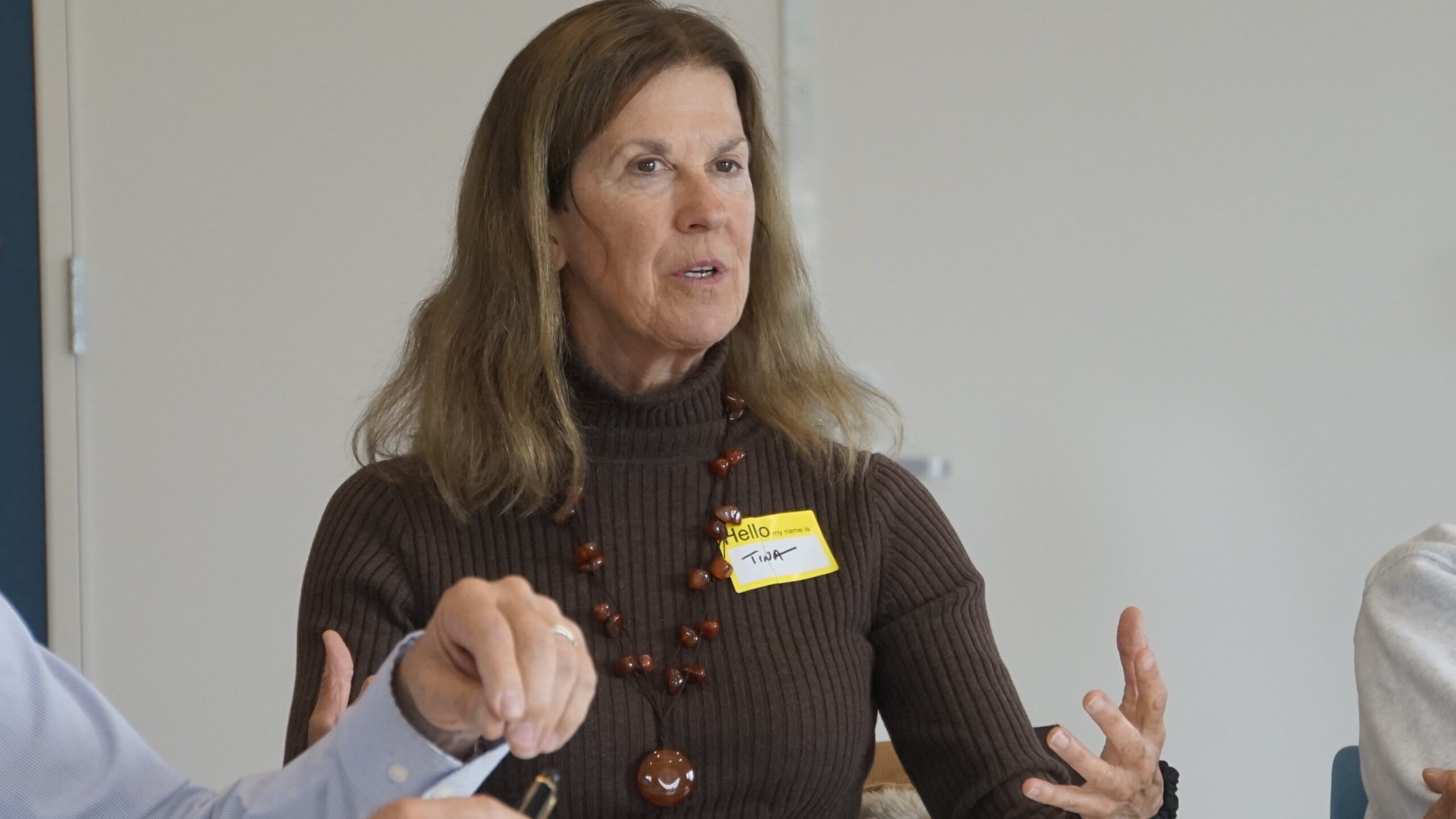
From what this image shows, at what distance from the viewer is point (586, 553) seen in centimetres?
161

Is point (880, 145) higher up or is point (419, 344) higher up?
point (880, 145)

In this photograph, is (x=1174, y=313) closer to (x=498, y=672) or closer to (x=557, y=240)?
(x=557, y=240)

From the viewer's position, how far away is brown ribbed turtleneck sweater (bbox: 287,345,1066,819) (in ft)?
5.03

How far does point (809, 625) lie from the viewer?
5.36 feet

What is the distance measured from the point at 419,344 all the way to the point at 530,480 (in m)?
0.31

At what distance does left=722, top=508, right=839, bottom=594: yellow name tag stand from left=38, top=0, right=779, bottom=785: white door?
1595 mm

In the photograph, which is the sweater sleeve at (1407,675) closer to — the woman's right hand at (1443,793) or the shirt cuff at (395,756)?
the woman's right hand at (1443,793)

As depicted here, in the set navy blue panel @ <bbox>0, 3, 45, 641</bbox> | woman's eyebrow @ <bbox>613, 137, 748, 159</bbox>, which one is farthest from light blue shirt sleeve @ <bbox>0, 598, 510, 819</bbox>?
navy blue panel @ <bbox>0, 3, 45, 641</bbox>

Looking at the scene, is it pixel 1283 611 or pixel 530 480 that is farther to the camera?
pixel 1283 611

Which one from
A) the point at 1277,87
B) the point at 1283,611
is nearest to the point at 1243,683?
the point at 1283,611

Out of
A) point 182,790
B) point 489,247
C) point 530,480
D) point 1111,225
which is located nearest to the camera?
point 182,790

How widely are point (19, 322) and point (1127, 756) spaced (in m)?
2.47

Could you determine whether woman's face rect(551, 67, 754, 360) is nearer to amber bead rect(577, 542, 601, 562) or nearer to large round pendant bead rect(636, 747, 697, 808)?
amber bead rect(577, 542, 601, 562)

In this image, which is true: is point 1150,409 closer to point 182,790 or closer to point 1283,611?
point 1283,611
